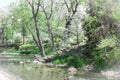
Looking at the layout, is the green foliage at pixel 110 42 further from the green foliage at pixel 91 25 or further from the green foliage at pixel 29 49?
the green foliage at pixel 29 49

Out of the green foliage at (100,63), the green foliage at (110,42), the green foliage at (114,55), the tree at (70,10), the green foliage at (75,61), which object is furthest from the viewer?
the tree at (70,10)

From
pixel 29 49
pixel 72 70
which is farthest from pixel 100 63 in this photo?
pixel 29 49

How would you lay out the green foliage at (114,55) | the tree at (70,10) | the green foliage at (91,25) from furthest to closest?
the tree at (70,10), the green foliage at (91,25), the green foliage at (114,55)

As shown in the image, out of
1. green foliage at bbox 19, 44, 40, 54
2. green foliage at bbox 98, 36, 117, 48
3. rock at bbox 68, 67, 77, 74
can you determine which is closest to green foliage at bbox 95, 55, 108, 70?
green foliage at bbox 98, 36, 117, 48

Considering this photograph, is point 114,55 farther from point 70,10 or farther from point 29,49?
point 29,49

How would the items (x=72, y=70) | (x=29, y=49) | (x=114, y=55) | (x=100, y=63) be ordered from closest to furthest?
(x=114, y=55), (x=72, y=70), (x=100, y=63), (x=29, y=49)

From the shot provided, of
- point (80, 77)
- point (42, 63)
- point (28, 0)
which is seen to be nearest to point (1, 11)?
point (28, 0)

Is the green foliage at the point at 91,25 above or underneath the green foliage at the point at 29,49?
above

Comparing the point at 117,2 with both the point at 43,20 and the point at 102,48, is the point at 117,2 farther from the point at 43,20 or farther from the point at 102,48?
the point at 43,20

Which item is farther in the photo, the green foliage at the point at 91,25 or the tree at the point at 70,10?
the tree at the point at 70,10

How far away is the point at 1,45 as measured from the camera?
104500 millimetres

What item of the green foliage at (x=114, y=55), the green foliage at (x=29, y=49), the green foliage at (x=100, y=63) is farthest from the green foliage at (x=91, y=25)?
the green foliage at (x=29, y=49)

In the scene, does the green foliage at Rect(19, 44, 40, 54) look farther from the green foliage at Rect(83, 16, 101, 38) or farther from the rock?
the rock

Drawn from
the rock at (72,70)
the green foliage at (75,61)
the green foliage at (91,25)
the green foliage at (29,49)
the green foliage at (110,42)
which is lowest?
the green foliage at (29,49)
